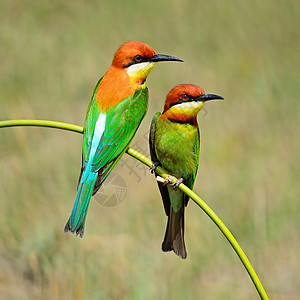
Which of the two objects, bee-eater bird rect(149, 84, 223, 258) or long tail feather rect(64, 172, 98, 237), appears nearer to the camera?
long tail feather rect(64, 172, 98, 237)

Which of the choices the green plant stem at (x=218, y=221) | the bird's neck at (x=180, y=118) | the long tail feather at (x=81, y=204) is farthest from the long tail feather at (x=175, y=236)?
the green plant stem at (x=218, y=221)

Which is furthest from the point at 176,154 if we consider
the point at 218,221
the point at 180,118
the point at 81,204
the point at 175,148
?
the point at 218,221

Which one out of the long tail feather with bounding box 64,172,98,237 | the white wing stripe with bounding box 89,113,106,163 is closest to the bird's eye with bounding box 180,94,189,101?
the white wing stripe with bounding box 89,113,106,163

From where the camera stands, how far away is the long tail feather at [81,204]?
1378 mm

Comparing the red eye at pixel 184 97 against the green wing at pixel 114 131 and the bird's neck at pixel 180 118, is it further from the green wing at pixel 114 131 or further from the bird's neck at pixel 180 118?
the green wing at pixel 114 131

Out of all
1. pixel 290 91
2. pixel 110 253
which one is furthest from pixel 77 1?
pixel 110 253

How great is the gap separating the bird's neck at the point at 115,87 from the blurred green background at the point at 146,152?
1.85 meters

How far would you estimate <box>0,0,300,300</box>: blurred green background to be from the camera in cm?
346

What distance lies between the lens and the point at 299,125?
5141 millimetres

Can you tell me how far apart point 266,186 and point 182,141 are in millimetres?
2730

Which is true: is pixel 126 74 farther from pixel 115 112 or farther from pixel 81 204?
pixel 81 204

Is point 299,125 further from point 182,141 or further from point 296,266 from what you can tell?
point 182,141

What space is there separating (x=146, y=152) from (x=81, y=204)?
8.89ft

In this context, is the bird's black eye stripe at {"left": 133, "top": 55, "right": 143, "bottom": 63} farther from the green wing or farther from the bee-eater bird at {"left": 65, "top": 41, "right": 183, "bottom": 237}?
the green wing
